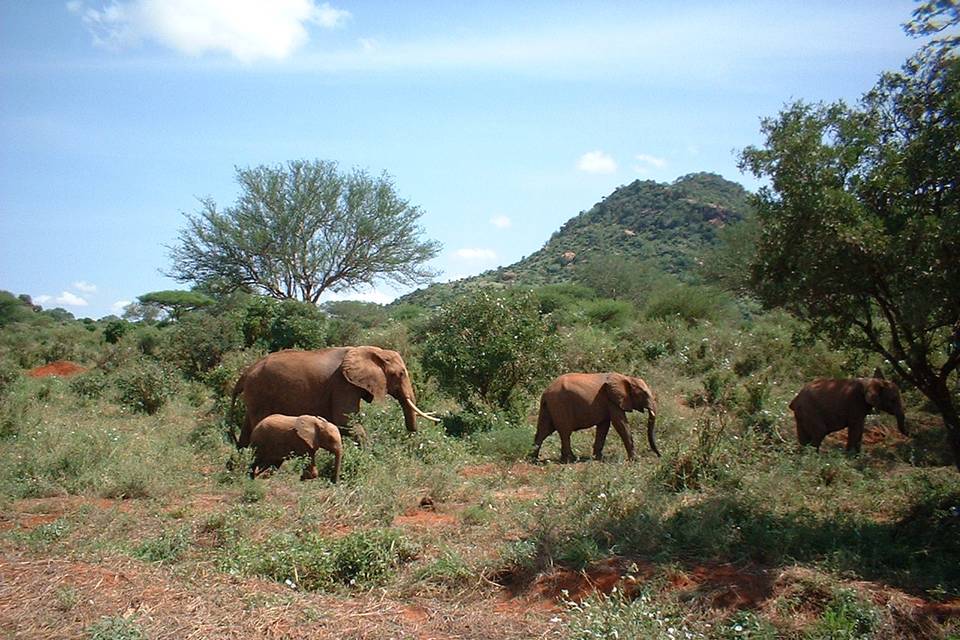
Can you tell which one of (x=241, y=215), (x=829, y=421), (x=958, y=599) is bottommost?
(x=958, y=599)

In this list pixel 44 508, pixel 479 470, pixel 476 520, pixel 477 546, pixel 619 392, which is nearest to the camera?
pixel 477 546

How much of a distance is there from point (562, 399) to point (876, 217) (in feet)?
19.6

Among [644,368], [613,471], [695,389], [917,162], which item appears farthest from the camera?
[644,368]

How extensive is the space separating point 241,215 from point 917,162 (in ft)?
91.8

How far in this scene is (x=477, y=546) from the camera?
7.52 meters

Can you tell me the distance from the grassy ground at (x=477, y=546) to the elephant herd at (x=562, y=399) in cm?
114

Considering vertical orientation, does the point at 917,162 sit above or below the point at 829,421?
above

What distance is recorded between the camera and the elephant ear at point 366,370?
40.8 feet

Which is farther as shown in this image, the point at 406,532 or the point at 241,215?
the point at 241,215

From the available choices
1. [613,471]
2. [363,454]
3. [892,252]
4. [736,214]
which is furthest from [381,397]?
[736,214]

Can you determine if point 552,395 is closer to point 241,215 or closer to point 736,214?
point 241,215

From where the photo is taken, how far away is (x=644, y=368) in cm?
1900

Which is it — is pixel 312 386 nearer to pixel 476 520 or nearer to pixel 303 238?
pixel 476 520

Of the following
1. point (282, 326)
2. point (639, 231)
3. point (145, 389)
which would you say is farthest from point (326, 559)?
point (639, 231)
